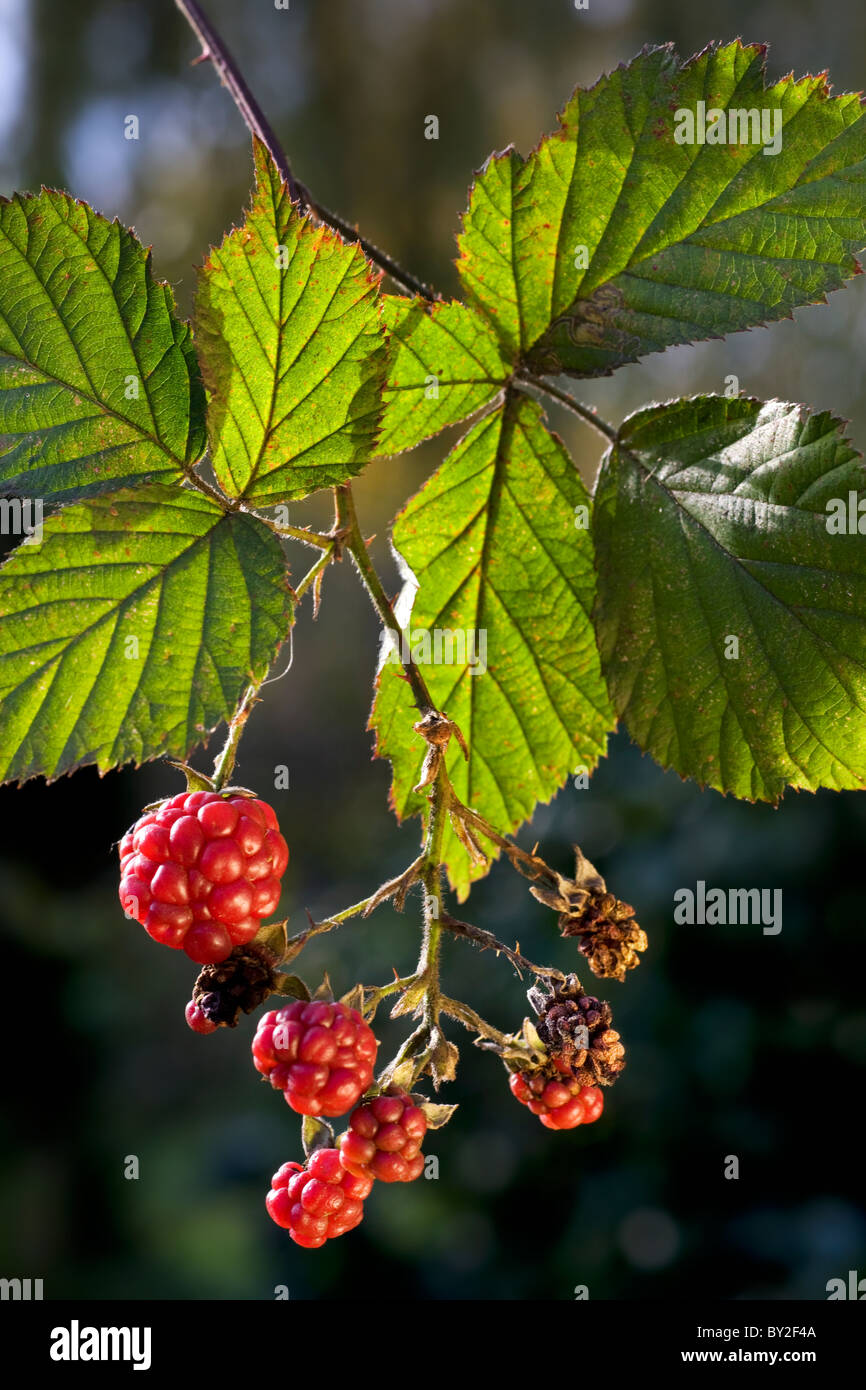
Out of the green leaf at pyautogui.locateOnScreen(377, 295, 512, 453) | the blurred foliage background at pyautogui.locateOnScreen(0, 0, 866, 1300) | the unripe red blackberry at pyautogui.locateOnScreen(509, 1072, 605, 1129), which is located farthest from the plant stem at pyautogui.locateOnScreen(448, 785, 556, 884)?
the blurred foliage background at pyautogui.locateOnScreen(0, 0, 866, 1300)

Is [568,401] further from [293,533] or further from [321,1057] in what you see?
[321,1057]

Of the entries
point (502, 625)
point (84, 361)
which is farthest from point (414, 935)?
point (84, 361)

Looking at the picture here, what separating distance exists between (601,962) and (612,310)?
1.18ft

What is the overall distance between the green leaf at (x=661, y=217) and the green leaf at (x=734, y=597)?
54mm

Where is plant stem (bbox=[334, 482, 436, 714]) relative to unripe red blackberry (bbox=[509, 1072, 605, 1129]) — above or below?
above

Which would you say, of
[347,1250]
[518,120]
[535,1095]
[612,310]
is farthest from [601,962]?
[518,120]

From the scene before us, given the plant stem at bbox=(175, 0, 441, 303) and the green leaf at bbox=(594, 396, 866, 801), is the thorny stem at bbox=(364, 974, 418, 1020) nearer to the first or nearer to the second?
the green leaf at bbox=(594, 396, 866, 801)

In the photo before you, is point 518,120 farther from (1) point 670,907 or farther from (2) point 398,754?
(2) point 398,754

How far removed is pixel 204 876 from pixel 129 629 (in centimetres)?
13

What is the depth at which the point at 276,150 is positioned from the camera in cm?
55

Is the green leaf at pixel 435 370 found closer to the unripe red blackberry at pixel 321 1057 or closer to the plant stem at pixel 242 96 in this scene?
the plant stem at pixel 242 96

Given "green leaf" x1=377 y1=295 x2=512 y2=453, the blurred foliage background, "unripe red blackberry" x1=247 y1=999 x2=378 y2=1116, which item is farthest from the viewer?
the blurred foliage background

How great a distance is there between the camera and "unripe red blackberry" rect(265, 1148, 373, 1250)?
0.50 meters

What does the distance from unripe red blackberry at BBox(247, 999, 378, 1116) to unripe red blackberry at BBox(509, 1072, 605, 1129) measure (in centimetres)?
10
